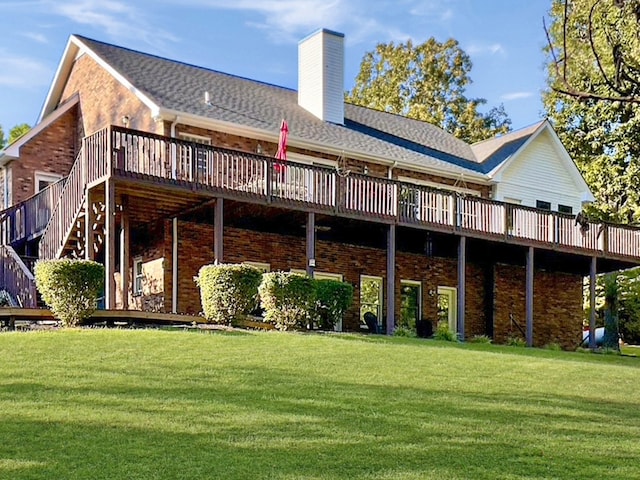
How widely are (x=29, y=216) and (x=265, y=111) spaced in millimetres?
6403

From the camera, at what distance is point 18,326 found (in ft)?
52.7

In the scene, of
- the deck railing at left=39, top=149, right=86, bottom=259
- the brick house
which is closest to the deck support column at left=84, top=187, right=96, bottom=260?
the brick house

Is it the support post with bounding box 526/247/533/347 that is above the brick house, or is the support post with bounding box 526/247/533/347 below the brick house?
below

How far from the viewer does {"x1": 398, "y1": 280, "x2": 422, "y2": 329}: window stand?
2531cm

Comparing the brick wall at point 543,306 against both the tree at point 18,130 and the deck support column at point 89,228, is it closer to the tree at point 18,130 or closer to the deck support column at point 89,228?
the deck support column at point 89,228

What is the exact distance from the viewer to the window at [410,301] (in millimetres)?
25312

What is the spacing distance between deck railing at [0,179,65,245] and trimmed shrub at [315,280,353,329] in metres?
6.51

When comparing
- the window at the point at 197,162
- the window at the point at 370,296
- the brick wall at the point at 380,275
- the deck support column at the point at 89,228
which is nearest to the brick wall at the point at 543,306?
the brick wall at the point at 380,275

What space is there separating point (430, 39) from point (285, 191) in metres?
28.8

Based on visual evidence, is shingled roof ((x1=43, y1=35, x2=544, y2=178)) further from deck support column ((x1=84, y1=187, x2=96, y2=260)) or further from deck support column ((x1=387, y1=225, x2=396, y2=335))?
deck support column ((x1=387, y1=225, x2=396, y2=335))

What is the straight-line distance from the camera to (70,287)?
15.4m

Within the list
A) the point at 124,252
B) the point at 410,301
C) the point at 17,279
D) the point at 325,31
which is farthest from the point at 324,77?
the point at 17,279

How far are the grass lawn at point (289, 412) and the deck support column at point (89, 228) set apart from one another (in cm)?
316

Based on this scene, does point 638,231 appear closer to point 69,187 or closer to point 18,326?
point 69,187
